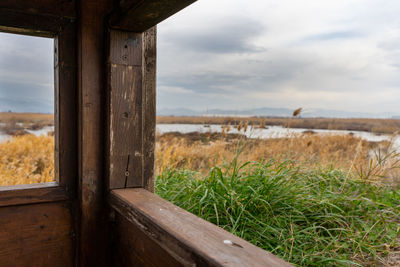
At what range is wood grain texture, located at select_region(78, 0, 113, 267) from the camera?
123 cm

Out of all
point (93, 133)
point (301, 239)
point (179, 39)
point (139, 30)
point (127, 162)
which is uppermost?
point (179, 39)

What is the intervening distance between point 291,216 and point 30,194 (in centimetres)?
150

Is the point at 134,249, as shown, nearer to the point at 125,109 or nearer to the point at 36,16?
the point at 125,109

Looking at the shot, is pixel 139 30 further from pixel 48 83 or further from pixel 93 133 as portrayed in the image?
pixel 48 83

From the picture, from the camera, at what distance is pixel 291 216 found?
6.21ft

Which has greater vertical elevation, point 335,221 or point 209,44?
point 209,44

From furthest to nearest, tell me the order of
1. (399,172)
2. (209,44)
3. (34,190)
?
(209,44)
(399,172)
(34,190)

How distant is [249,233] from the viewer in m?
1.84

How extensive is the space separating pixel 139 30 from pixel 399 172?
363 centimetres

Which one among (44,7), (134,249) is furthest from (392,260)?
(44,7)

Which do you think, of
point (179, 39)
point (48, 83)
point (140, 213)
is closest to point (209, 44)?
point (179, 39)

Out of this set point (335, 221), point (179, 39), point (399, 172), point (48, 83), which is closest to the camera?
point (48, 83)

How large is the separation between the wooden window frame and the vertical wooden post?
21 cm

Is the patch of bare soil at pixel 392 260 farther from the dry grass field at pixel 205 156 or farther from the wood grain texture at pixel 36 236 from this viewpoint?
the wood grain texture at pixel 36 236
